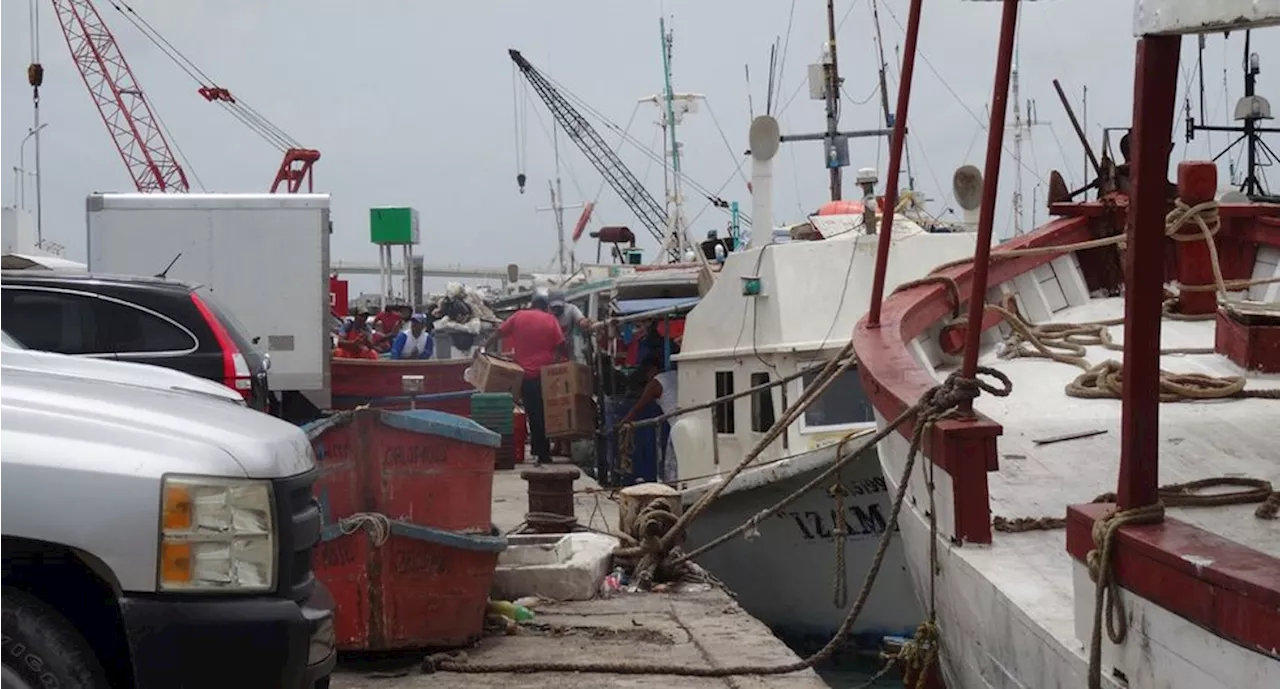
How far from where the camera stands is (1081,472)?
6367 millimetres

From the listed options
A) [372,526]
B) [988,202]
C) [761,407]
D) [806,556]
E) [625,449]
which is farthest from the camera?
[625,449]

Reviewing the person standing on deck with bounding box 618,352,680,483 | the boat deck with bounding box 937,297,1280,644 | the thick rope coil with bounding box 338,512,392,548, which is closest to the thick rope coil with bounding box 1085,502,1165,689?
the boat deck with bounding box 937,297,1280,644

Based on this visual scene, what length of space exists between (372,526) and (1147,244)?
4.36 m

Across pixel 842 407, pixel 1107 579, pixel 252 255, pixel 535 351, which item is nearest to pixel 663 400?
pixel 535 351

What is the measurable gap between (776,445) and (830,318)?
1.14 m

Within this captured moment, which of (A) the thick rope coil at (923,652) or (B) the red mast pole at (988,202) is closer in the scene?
(B) the red mast pole at (988,202)

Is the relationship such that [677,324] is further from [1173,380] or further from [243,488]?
[243,488]

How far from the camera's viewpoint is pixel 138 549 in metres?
3.90

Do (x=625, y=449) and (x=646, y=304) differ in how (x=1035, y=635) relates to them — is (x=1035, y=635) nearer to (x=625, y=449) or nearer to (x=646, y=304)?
(x=625, y=449)

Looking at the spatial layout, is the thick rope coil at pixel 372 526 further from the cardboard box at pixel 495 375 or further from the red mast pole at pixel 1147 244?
the cardboard box at pixel 495 375

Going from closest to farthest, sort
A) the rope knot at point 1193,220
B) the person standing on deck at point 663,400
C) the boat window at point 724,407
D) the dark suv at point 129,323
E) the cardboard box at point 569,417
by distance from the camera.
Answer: the dark suv at point 129,323
the rope knot at point 1193,220
the boat window at point 724,407
the person standing on deck at point 663,400
the cardboard box at point 569,417

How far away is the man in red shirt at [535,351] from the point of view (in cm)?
1819

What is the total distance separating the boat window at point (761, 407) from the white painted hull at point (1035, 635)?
584 cm

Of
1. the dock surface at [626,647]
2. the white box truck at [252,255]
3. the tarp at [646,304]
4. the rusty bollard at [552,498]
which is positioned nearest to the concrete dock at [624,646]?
the dock surface at [626,647]
